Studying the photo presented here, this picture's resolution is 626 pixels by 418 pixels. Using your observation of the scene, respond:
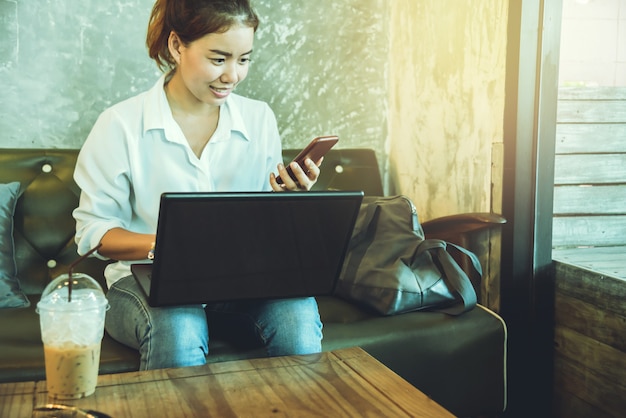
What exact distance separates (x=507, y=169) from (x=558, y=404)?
652mm

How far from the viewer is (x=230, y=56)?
1.51 meters

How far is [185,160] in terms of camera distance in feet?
5.03

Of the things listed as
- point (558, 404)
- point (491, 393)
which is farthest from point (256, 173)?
point (558, 404)

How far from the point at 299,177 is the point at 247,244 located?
1.29 feet

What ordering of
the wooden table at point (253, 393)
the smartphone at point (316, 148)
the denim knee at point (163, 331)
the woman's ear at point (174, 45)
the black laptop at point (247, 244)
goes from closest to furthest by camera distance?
the wooden table at point (253, 393), the black laptop at point (247, 244), the denim knee at point (163, 331), the smartphone at point (316, 148), the woman's ear at point (174, 45)

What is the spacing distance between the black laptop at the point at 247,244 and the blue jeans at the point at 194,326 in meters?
0.12

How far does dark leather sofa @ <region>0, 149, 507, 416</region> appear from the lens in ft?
4.55

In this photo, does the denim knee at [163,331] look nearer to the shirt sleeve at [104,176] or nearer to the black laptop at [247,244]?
the black laptop at [247,244]

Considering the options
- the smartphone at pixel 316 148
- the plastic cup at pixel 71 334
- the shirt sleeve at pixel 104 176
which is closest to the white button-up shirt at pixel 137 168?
the shirt sleeve at pixel 104 176

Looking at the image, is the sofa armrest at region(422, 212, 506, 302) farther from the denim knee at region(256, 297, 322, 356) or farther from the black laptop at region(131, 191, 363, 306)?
the black laptop at region(131, 191, 363, 306)

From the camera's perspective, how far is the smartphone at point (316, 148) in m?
1.32

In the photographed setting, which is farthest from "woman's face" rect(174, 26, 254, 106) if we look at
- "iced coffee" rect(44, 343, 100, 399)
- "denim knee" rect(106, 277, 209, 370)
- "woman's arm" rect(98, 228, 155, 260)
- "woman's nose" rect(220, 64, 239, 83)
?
"iced coffee" rect(44, 343, 100, 399)

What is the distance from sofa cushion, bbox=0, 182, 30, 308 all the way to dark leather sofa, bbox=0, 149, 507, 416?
0.03 meters

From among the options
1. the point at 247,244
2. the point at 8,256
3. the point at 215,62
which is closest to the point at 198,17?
the point at 215,62
